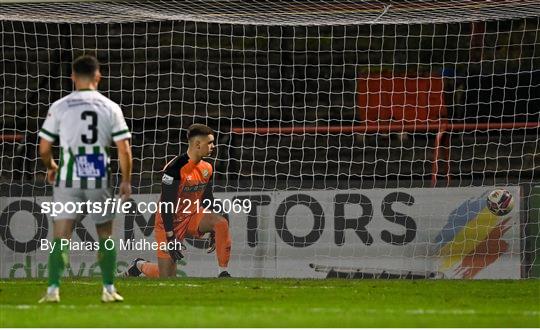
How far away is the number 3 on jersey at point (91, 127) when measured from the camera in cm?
912

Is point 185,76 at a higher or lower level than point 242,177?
higher

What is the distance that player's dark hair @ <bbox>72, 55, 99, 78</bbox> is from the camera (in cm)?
913

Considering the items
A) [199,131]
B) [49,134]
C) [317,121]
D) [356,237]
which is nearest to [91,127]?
[49,134]

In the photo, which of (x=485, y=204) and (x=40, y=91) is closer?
(x=485, y=204)

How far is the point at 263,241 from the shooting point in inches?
563

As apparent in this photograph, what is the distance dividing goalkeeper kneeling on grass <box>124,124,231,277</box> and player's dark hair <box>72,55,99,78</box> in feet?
16.3

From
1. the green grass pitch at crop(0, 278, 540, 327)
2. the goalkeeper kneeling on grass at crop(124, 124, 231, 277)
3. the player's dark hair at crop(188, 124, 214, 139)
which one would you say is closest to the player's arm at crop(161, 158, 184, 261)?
the goalkeeper kneeling on grass at crop(124, 124, 231, 277)

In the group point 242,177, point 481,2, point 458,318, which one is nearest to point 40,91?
point 242,177

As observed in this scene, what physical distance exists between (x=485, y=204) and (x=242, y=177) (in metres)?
4.43

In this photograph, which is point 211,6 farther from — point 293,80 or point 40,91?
point 40,91

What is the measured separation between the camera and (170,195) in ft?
47.4

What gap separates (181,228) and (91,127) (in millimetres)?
5314
